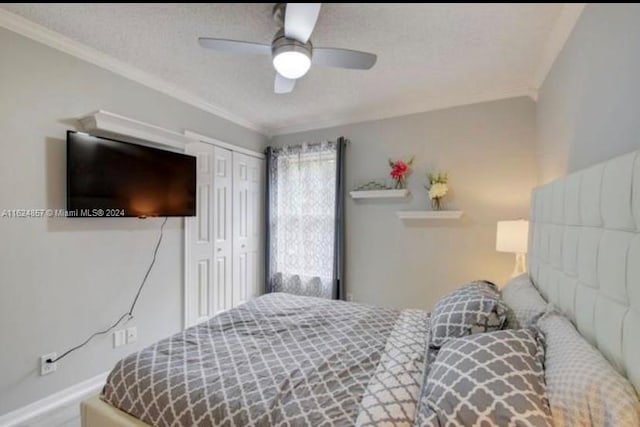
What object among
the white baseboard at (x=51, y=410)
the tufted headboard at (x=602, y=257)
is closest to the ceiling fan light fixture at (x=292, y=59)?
the tufted headboard at (x=602, y=257)

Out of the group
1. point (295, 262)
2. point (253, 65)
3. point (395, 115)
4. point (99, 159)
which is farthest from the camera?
point (295, 262)

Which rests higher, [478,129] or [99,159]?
[478,129]

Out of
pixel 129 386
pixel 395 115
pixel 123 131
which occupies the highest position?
pixel 395 115

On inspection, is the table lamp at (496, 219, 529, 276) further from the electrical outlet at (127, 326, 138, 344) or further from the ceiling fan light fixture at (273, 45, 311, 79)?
the electrical outlet at (127, 326, 138, 344)

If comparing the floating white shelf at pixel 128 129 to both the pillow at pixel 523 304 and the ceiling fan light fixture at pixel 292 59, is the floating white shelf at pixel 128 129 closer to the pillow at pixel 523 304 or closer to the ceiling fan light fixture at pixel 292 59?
the ceiling fan light fixture at pixel 292 59

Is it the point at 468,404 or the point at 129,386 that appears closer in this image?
the point at 468,404

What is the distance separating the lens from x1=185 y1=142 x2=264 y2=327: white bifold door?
3.00 metres

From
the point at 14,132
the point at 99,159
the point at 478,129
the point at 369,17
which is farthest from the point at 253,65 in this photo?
the point at 478,129

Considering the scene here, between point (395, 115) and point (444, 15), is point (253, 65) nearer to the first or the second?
point (444, 15)

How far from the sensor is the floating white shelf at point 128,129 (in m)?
2.08

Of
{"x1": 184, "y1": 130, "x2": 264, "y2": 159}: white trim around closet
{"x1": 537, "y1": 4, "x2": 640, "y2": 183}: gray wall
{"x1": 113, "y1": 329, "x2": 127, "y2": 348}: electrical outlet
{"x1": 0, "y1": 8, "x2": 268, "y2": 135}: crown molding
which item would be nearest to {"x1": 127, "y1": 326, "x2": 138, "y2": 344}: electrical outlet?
{"x1": 113, "y1": 329, "x2": 127, "y2": 348}: electrical outlet

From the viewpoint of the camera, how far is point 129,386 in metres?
1.32

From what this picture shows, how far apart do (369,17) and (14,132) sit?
2289mm

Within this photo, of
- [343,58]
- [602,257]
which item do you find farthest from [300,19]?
[602,257]
